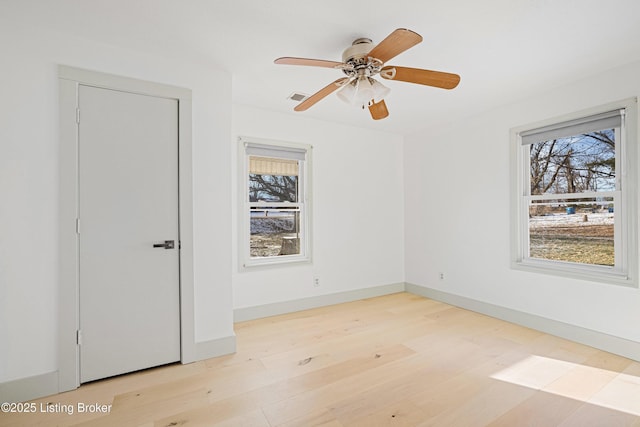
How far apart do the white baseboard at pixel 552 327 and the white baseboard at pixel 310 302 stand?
70cm

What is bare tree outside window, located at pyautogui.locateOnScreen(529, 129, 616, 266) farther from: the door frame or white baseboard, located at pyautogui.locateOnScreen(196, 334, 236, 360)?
the door frame

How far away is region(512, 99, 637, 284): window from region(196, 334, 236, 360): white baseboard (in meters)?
3.18

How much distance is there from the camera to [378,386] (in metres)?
2.19

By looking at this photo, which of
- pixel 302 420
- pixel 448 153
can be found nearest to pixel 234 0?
pixel 302 420

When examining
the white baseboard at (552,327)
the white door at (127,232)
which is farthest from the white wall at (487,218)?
the white door at (127,232)

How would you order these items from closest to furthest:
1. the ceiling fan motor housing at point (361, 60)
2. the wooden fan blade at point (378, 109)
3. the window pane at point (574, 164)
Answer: the ceiling fan motor housing at point (361, 60) < the wooden fan blade at point (378, 109) < the window pane at point (574, 164)

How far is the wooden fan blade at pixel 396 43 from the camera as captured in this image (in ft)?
5.29

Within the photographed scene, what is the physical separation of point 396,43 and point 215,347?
2688mm

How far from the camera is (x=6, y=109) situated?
6.60 ft

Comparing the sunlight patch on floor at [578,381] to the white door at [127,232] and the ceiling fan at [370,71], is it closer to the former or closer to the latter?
the ceiling fan at [370,71]

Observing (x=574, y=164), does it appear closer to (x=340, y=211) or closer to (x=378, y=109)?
(x=378, y=109)

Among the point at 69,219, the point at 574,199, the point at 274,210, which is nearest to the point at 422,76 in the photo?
the point at 574,199

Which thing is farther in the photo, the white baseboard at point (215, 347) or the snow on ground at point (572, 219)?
the snow on ground at point (572, 219)

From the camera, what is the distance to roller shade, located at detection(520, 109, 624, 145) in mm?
2758
